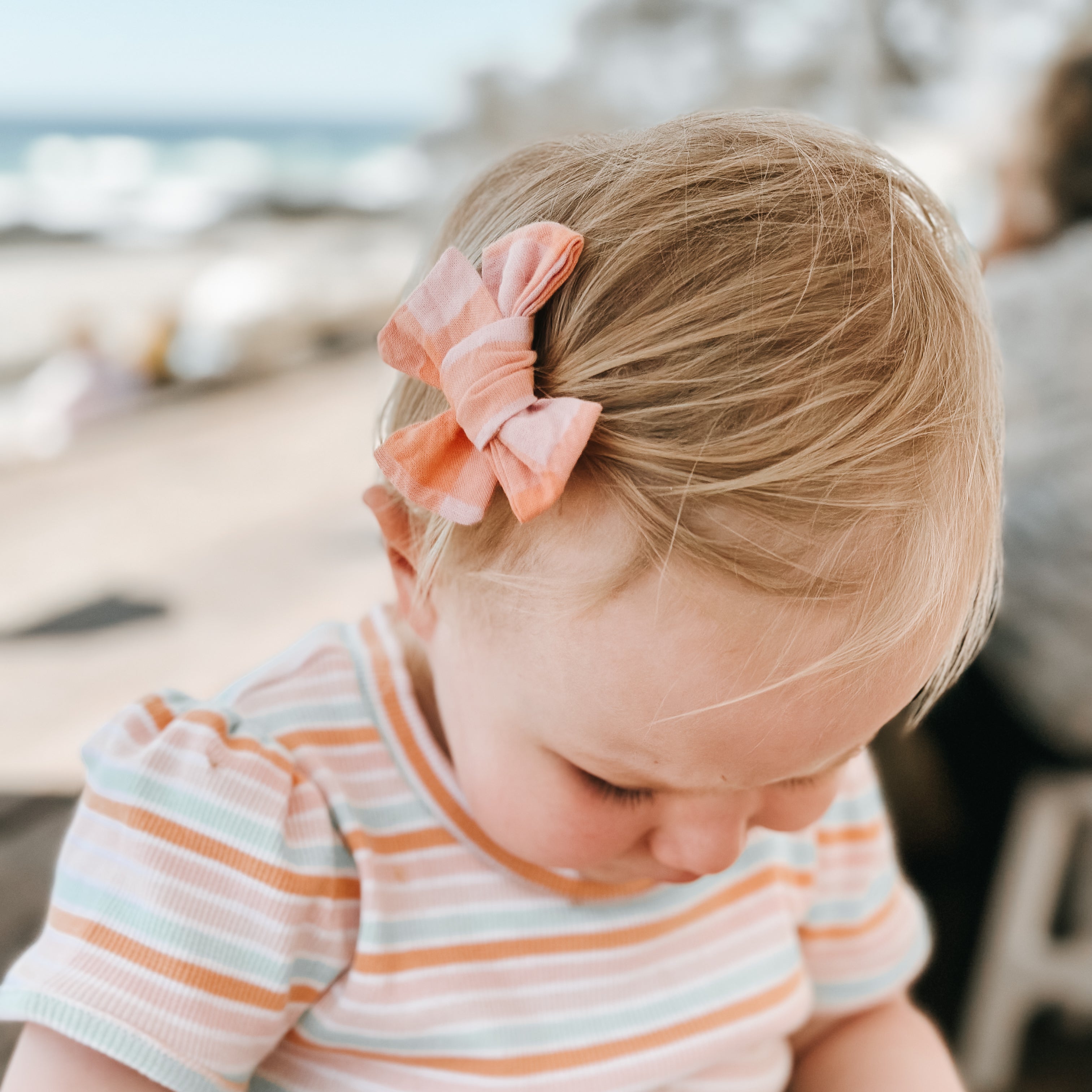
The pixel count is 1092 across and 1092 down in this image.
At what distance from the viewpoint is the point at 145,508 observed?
8.37ft

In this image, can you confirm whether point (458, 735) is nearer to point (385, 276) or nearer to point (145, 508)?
point (145, 508)

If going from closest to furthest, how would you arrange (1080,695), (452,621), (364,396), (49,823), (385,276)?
1. (452,621)
2. (49,823)
3. (1080,695)
4. (364,396)
5. (385,276)

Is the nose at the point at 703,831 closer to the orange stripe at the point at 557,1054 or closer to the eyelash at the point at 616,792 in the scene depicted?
the eyelash at the point at 616,792

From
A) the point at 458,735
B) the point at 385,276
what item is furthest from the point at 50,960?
the point at 385,276

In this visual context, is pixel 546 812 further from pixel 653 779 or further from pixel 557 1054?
pixel 557 1054

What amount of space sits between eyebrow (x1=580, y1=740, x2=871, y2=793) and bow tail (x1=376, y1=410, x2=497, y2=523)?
0.13 meters

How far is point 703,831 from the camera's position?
48 cm

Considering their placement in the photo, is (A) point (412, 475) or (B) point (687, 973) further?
(B) point (687, 973)

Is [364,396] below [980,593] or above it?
below

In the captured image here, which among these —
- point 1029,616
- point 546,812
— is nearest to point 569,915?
point 546,812

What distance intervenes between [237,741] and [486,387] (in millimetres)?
242

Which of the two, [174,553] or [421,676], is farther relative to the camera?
[174,553]

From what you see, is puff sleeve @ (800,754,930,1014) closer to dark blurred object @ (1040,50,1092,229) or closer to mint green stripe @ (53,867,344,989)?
mint green stripe @ (53,867,344,989)

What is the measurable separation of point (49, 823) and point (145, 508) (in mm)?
1825
